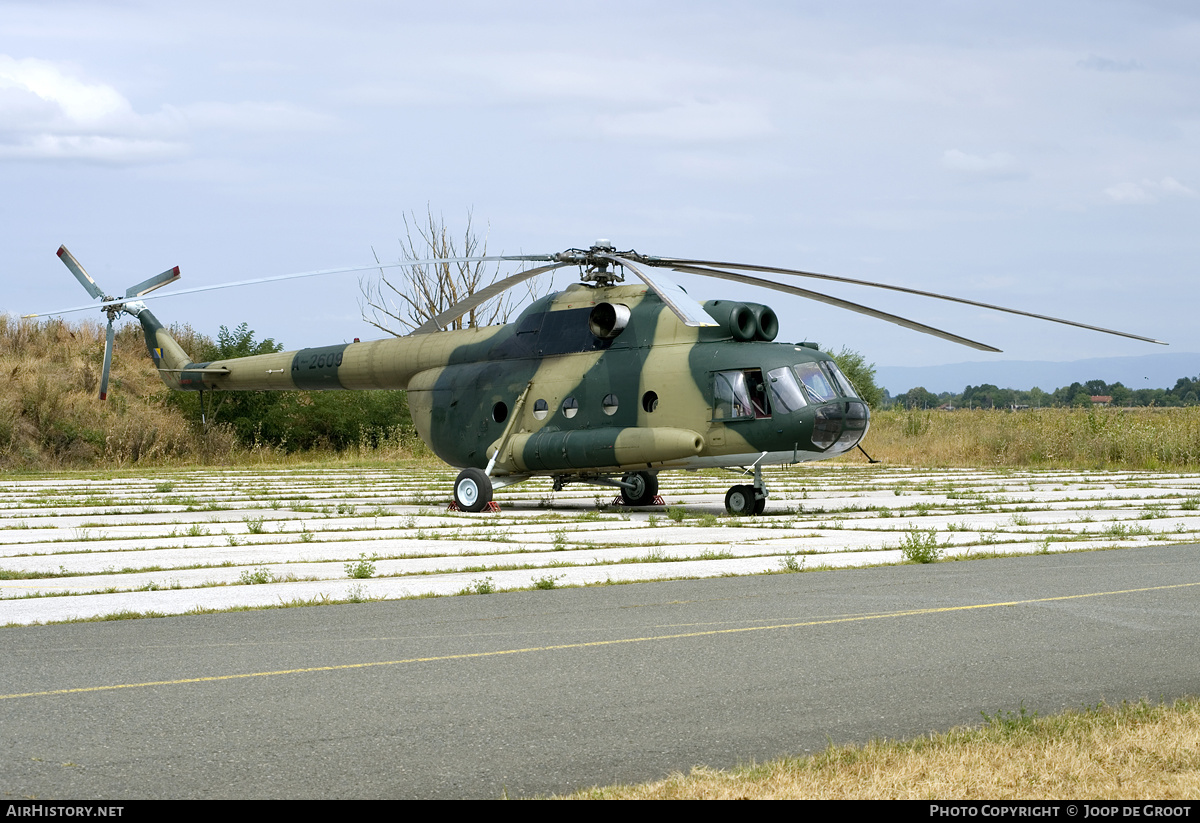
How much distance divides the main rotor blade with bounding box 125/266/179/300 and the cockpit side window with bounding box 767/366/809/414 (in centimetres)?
1321

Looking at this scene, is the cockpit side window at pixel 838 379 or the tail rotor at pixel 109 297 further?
the tail rotor at pixel 109 297

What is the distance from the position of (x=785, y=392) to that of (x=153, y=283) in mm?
14246

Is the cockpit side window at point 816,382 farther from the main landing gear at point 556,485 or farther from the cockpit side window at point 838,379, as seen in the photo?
the main landing gear at point 556,485

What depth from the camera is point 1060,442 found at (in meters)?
35.5

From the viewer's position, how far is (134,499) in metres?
23.4

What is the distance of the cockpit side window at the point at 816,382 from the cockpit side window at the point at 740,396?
612 millimetres

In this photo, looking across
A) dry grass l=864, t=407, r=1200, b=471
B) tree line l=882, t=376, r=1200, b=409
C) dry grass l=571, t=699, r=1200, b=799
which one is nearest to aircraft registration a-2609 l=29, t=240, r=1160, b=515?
dry grass l=571, t=699, r=1200, b=799

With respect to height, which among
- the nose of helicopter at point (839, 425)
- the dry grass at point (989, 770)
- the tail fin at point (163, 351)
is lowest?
the dry grass at point (989, 770)

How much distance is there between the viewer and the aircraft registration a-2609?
18.6 m

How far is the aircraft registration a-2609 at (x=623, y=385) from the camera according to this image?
1864 cm

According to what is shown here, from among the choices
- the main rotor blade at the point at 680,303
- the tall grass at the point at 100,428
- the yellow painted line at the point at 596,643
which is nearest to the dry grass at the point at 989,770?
the yellow painted line at the point at 596,643

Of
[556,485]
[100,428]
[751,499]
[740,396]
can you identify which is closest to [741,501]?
[751,499]

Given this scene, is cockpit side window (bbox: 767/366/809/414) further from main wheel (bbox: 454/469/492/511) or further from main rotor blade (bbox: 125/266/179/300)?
main rotor blade (bbox: 125/266/179/300)
